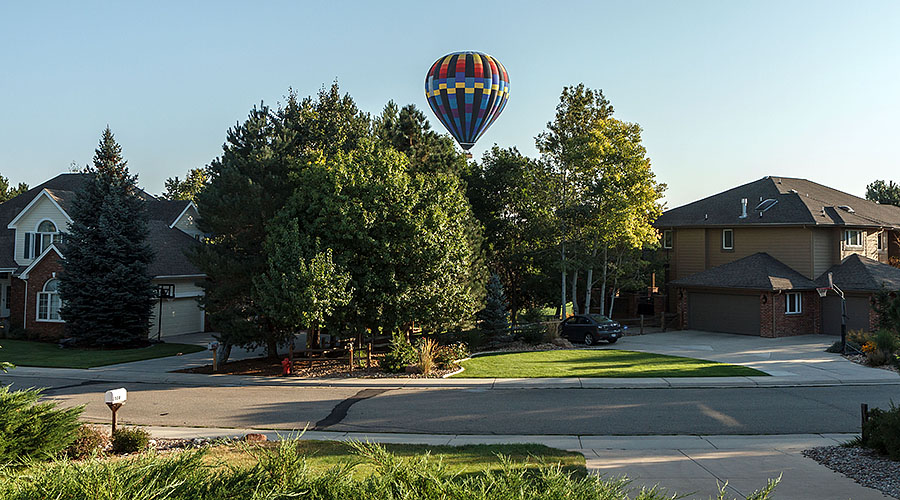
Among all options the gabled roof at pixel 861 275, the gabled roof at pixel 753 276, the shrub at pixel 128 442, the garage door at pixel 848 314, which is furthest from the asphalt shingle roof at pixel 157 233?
the gabled roof at pixel 861 275

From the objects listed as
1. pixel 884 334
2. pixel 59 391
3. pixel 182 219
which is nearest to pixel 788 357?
pixel 884 334

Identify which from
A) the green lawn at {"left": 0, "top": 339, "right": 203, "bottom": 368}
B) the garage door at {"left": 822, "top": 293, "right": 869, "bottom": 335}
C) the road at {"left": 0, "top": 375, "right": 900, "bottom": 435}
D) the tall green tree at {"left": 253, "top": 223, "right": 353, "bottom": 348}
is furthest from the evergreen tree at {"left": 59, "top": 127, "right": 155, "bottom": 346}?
the garage door at {"left": 822, "top": 293, "right": 869, "bottom": 335}

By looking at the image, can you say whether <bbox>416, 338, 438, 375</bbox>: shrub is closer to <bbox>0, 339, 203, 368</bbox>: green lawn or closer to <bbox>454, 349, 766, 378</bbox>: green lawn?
<bbox>454, 349, 766, 378</bbox>: green lawn

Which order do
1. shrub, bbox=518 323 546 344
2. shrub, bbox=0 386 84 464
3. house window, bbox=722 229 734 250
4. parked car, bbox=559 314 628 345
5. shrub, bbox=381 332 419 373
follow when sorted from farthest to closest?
1. house window, bbox=722 229 734 250
2. shrub, bbox=518 323 546 344
3. parked car, bbox=559 314 628 345
4. shrub, bbox=381 332 419 373
5. shrub, bbox=0 386 84 464

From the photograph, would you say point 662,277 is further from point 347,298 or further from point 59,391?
point 59,391

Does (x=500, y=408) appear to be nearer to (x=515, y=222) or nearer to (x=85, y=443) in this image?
(x=85, y=443)

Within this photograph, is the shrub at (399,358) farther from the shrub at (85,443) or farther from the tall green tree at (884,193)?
the tall green tree at (884,193)

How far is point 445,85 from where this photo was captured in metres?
34.8

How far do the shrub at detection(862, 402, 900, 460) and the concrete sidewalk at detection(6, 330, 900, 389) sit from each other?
7.97 m

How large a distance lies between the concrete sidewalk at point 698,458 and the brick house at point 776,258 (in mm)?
21837

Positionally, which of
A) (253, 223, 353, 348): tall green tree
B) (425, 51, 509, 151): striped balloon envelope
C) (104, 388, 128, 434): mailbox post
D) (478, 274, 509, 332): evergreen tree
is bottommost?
(104, 388, 128, 434): mailbox post

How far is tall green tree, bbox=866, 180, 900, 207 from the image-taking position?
243 ft

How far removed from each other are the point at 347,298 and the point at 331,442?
9.46 m

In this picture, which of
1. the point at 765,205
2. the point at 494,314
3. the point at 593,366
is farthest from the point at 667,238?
the point at 593,366
